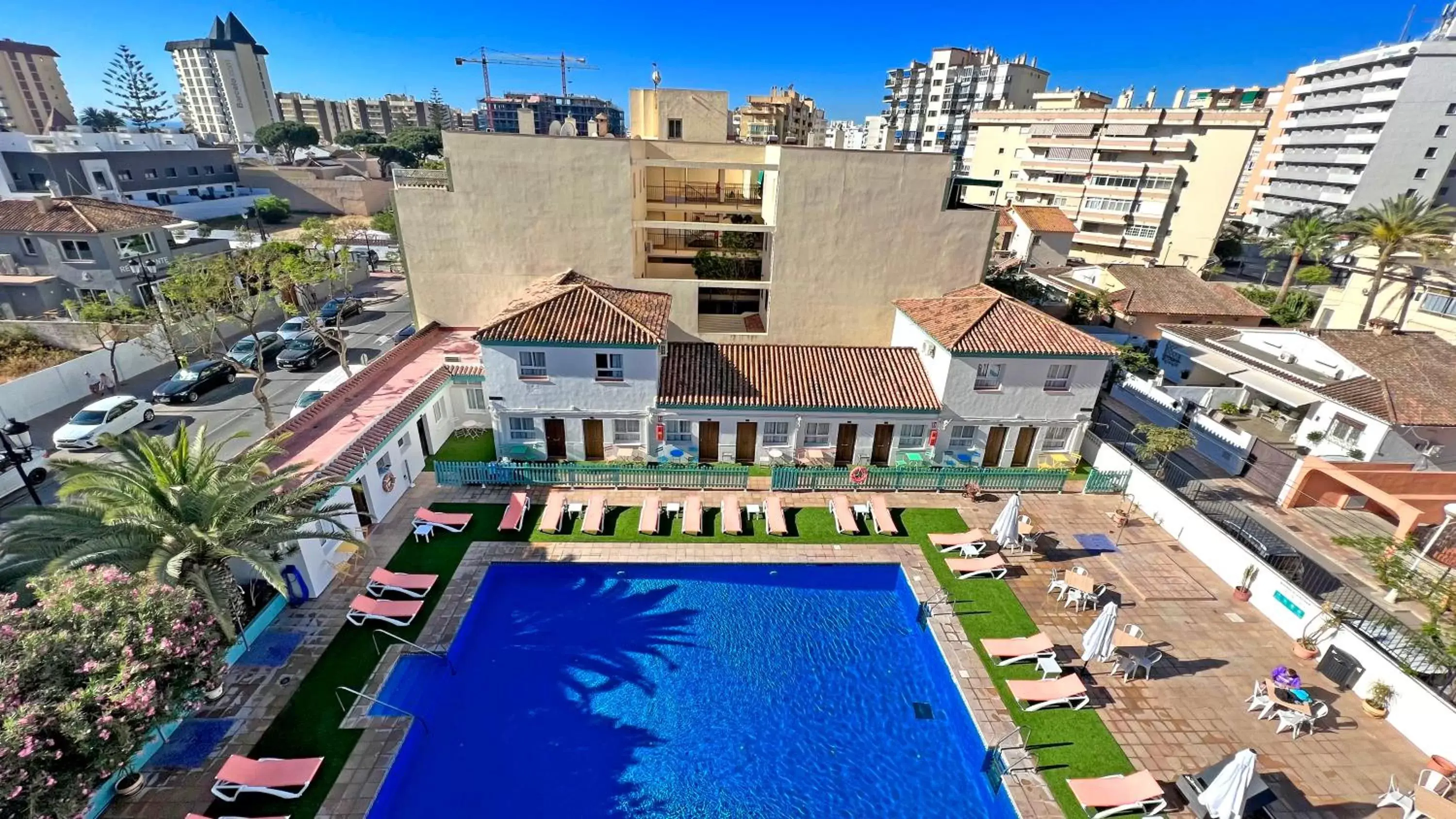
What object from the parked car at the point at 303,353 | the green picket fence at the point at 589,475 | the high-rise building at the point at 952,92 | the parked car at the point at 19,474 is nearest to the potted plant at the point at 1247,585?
the green picket fence at the point at 589,475

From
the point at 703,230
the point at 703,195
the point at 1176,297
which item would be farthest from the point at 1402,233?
the point at 703,230

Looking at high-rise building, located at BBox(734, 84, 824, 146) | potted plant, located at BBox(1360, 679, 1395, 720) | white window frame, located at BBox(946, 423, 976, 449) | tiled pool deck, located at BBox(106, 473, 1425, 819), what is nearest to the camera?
tiled pool deck, located at BBox(106, 473, 1425, 819)

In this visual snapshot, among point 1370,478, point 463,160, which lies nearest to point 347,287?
point 463,160

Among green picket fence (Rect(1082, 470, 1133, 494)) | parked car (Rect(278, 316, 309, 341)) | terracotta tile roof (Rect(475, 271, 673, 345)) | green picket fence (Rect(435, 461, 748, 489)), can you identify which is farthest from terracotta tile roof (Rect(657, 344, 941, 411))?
parked car (Rect(278, 316, 309, 341))

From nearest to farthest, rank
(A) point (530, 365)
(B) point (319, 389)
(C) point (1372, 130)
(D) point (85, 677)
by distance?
(D) point (85, 677) < (A) point (530, 365) < (B) point (319, 389) < (C) point (1372, 130)

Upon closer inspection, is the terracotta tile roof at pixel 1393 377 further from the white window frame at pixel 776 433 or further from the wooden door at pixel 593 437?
the wooden door at pixel 593 437

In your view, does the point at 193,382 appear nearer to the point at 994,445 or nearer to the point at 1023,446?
the point at 994,445

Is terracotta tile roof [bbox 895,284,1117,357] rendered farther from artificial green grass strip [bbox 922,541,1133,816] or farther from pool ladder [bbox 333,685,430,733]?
pool ladder [bbox 333,685,430,733]
